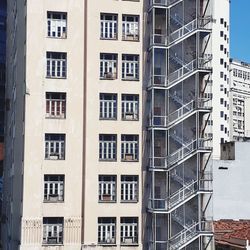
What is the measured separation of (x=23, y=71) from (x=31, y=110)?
180 inches

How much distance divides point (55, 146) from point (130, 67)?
7995 mm

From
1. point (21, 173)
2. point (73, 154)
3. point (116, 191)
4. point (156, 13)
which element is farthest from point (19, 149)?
point (156, 13)

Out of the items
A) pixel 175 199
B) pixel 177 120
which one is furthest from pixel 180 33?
pixel 175 199

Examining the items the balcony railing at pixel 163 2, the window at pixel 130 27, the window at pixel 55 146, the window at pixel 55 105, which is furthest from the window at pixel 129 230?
the balcony railing at pixel 163 2

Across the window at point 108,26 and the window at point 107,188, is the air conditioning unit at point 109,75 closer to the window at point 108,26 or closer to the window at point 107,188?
the window at point 108,26

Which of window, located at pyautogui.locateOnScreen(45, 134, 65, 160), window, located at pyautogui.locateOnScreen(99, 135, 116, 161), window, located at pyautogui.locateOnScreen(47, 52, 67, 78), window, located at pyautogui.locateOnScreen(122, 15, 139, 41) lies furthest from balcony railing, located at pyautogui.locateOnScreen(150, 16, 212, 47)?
window, located at pyautogui.locateOnScreen(45, 134, 65, 160)

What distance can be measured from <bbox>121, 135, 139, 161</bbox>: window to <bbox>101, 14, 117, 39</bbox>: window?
744cm

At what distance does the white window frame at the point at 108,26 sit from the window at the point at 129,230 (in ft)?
43.6

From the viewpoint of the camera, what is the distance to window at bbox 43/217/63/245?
41.2 m

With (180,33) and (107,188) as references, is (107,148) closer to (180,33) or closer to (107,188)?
(107,188)

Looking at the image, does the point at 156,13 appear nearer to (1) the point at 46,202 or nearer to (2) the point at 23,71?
(2) the point at 23,71

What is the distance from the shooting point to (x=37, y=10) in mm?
42344

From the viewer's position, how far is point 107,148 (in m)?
42.6

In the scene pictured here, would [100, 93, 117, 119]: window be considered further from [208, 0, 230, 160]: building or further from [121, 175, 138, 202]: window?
[208, 0, 230, 160]: building
